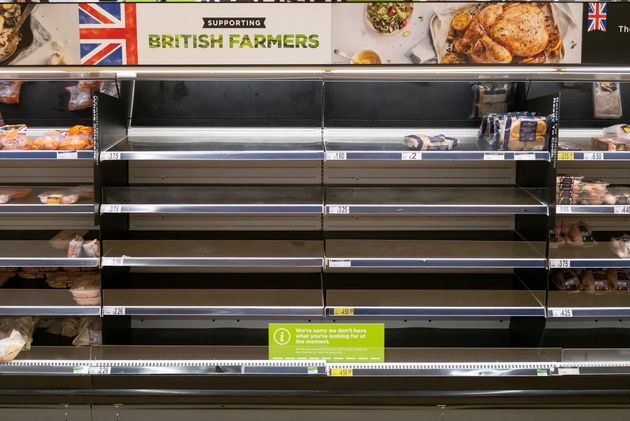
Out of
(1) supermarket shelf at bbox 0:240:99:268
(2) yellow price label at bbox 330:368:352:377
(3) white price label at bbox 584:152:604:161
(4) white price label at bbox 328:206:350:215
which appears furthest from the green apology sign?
(3) white price label at bbox 584:152:604:161

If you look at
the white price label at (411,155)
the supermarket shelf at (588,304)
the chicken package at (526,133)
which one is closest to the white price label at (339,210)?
the white price label at (411,155)

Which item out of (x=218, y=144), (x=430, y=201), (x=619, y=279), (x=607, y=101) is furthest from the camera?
(x=607, y=101)

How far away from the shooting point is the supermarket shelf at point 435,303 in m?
3.25

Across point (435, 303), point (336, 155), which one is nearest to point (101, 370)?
point (336, 155)

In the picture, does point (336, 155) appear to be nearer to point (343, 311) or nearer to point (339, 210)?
point (339, 210)

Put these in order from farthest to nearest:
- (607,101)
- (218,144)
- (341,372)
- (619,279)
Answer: (607,101) < (619,279) < (218,144) < (341,372)

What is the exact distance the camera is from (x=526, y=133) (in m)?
3.15

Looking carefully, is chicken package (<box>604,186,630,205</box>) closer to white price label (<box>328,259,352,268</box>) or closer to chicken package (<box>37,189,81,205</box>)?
white price label (<box>328,259,352,268</box>)

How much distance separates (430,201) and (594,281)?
105 centimetres

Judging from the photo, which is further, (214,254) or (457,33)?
(214,254)

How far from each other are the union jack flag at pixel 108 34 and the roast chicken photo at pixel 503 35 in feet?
5.07

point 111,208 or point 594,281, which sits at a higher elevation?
point 111,208

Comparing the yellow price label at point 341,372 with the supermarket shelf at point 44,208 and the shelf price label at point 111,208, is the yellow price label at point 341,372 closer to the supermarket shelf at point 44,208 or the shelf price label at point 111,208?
the shelf price label at point 111,208

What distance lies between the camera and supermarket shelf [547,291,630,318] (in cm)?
323
